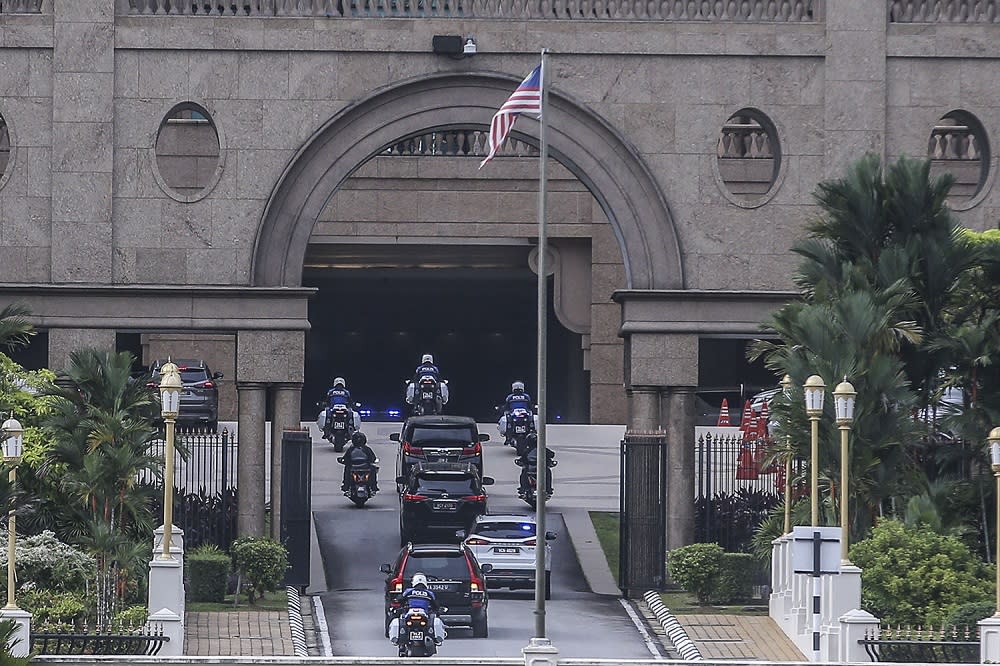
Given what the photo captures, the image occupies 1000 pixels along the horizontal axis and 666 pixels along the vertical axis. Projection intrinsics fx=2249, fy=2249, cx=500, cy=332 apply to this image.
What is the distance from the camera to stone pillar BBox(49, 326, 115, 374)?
137 feet

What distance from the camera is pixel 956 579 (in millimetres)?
35156

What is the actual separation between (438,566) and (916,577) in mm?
8122

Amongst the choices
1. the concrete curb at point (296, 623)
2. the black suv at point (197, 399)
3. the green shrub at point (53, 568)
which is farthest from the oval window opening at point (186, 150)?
the green shrub at point (53, 568)

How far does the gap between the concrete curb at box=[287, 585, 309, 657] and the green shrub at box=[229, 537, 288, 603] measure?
1.93 feet

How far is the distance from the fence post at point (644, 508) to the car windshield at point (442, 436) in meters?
8.89

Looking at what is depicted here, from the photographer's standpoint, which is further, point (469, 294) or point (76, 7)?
point (469, 294)

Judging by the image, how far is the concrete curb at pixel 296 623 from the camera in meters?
35.8

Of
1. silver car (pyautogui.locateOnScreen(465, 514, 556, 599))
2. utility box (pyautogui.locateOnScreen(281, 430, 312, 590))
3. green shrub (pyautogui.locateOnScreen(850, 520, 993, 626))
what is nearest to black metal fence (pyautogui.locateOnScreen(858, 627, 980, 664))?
green shrub (pyautogui.locateOnScreen(850, 520, 993, 626))

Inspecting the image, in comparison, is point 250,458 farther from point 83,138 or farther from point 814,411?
point 814,411

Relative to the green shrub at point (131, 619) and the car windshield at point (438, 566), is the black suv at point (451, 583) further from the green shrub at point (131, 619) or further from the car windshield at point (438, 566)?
the green shrub at point (131, 619)

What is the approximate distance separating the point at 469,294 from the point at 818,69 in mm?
31021

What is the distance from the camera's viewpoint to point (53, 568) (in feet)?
119

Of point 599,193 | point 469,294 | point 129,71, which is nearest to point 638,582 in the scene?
point 599,193

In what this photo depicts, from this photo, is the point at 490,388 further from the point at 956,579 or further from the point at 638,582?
the point at 956,579
